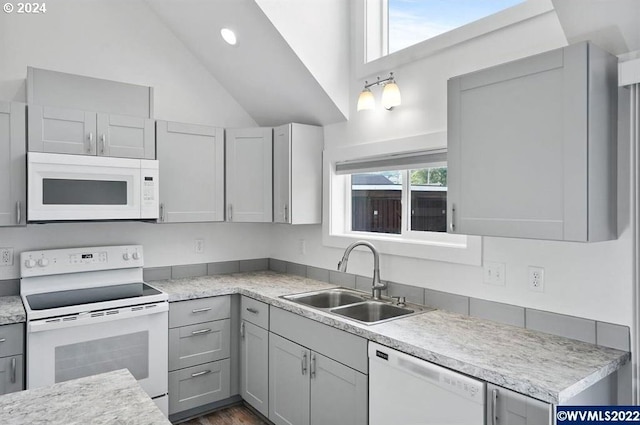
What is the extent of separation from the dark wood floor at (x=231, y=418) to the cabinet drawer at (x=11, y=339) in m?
1.15

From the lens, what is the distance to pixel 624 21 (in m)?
1.67

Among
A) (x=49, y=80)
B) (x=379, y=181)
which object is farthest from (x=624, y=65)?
(x=49, y=80)

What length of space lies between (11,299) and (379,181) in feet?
8.07

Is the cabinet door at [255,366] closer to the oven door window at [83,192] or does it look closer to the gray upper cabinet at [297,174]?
the gray upper cabinet at [297,174]

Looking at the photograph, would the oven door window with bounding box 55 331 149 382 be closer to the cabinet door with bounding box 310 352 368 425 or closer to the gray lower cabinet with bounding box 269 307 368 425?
the gray lower cabinet with bounding box 269 307 368 425

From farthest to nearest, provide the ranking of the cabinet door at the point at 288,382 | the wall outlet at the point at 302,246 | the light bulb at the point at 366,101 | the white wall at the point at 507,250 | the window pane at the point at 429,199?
the wall outlet at the point at 302,246 → the light bulb at the point at 366,101 → the window pane at the point at 429,199 → the cabinet door at the point at 288,382 → the white wall at the point at 507,250

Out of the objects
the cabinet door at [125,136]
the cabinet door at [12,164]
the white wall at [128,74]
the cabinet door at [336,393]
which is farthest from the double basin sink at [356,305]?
the cabinet door at [12,164]

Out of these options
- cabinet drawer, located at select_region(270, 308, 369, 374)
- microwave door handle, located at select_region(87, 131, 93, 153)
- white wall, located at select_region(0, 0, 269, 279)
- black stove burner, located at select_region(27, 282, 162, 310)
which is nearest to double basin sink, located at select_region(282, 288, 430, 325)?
cabinet drawer, located at select_region(270, 308, 369, 374)

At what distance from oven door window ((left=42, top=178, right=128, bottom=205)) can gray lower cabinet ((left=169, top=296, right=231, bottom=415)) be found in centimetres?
80

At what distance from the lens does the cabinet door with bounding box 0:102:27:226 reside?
256 cm

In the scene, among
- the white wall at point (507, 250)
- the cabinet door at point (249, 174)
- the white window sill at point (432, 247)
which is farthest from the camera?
the cabinet door at point (249, 174)

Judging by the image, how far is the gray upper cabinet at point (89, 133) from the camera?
2.66 metres

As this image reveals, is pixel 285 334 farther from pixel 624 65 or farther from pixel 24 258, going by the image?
pixel 624 65

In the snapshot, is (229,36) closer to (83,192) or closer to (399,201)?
(83,192)
